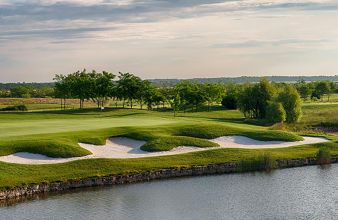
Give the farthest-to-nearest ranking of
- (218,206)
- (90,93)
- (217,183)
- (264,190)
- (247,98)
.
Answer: (90,93) → (247,98) → (217,183) → (264,190) → (218,206)

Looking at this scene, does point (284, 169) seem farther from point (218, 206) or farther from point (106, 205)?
point (106, 205)

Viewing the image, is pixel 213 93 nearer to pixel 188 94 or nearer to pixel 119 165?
pixel 188 94

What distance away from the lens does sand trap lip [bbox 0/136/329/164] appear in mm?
48562

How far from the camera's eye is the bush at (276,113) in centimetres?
8456

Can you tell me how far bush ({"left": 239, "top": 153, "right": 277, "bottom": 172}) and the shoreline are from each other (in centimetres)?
60

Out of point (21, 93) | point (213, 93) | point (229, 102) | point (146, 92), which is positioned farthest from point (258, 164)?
point (21, 93)

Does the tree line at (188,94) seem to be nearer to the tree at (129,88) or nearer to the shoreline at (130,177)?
the tree at (129,88)

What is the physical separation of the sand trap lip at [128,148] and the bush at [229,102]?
183 feet

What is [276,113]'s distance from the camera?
278 feet

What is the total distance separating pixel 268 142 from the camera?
60.1m

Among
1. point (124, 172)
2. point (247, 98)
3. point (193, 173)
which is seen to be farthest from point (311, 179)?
point (247, 98)

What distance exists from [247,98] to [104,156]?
48263mm

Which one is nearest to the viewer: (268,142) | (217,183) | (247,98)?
(217,183)

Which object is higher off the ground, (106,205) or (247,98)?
(247,98)
